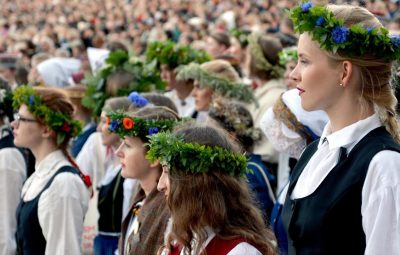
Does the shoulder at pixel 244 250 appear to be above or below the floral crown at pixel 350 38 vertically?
below

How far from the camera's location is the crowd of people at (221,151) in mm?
2906

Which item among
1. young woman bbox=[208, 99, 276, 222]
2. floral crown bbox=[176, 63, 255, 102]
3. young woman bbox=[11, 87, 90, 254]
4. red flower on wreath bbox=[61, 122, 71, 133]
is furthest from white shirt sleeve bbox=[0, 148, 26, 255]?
floral crown bbox=[176, 63, 255, 102]

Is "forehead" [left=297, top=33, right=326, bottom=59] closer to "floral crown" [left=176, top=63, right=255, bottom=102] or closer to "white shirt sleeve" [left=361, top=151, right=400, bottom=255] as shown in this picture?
"white shirt sleeve" [left=361, top=151, right=400, bottom=255]

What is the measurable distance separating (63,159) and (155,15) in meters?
19.8

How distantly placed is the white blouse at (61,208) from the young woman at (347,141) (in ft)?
6.21

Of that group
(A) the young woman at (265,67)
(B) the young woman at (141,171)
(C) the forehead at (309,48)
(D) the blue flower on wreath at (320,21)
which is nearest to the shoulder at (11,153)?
(B) the young woman at (141,171)

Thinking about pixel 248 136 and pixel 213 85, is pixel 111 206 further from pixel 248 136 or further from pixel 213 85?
pixel 213 85

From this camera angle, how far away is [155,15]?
24500 mm

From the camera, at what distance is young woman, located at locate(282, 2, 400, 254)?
2775mm

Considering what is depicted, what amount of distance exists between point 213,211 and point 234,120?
89.0 inches

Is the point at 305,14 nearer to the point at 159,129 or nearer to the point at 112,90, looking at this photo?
the point at 159,129

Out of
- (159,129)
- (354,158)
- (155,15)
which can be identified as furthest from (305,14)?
(155,15)

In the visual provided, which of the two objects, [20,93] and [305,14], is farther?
[20,93]

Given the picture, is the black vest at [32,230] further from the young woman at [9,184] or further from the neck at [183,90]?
the neck at [183,90]
